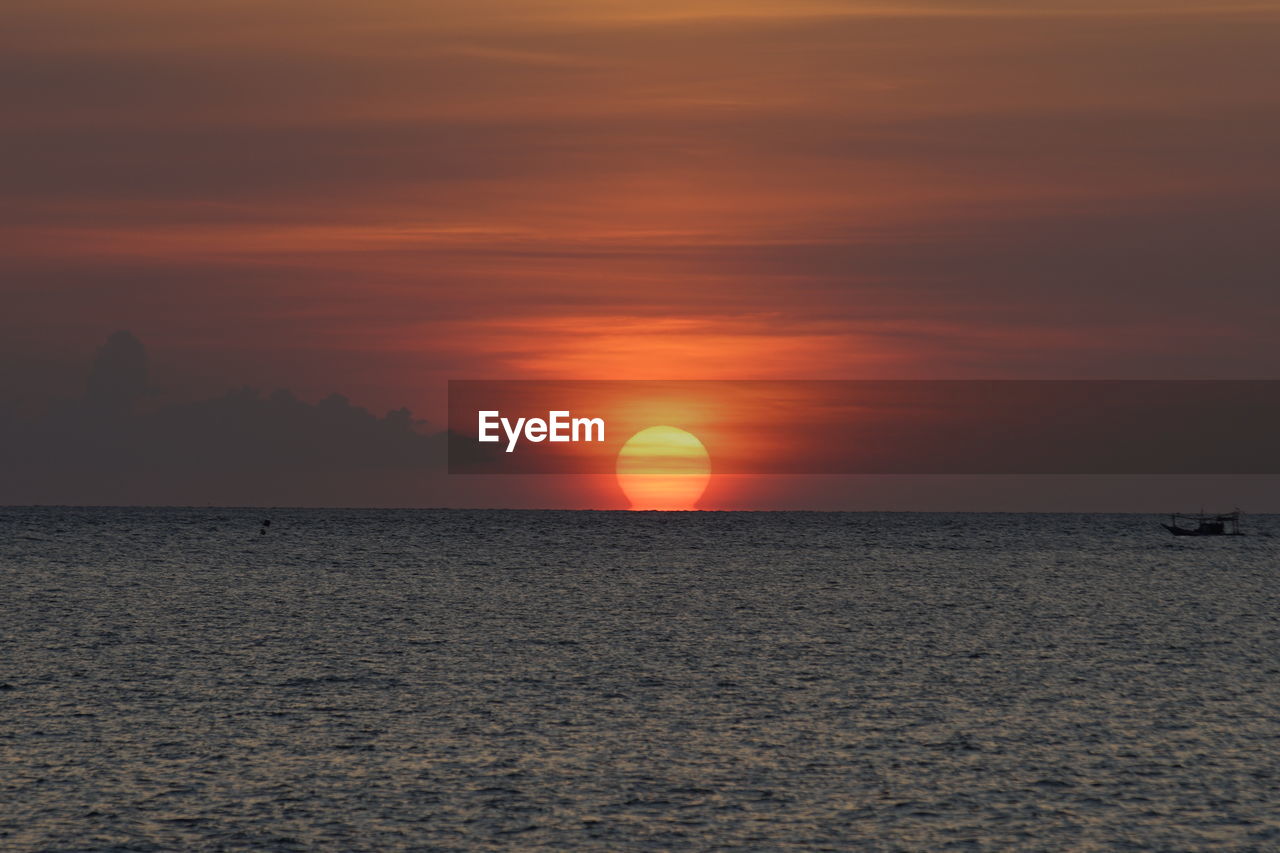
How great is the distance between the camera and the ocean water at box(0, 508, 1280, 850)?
1531 inches

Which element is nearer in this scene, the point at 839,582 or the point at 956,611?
the point at 956,611

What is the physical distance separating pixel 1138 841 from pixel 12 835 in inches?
1148

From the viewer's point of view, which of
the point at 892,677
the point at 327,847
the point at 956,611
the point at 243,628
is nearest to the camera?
the point at 327,847

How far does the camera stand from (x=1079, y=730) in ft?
177

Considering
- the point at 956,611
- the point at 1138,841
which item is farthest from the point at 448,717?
the point at 956,611

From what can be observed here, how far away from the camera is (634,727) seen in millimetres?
53469

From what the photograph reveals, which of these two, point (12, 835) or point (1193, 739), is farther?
point (1193, 739)

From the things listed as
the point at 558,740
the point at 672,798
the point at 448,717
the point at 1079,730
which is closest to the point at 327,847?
the point at 672,798

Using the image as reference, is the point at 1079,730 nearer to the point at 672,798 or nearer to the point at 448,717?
the point at 672,798

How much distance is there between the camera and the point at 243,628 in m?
93.1

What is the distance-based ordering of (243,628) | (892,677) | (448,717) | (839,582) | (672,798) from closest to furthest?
(672,798) → (448,717) → (892,677) → (243,628) → (839,582)

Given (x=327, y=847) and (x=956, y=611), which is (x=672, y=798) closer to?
(x=327, y=847)

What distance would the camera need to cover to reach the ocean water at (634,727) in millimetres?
38875

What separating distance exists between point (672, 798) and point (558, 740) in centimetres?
975
